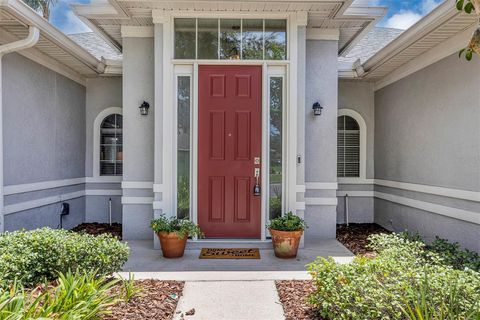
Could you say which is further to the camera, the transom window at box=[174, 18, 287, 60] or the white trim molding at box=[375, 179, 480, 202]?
the transom window at box=[174, 18, 287, 60]

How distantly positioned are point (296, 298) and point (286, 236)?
1356 mm

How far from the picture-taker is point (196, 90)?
497 centimetres

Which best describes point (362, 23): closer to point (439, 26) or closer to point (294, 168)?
point (439, 26)

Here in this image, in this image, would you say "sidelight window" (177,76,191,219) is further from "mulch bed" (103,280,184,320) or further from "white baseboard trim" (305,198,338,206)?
"white baseboard trim" (305,198,338,206)

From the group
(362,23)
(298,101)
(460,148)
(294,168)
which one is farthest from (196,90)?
(460,148)

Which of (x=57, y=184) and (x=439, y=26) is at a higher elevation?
(x=439, y=26)

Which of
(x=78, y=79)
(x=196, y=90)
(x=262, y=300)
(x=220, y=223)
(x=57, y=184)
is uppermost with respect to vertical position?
(x=78, y=79)

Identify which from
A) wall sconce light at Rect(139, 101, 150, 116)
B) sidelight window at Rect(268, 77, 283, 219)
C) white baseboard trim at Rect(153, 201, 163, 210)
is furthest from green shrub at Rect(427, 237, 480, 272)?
wall sconce light at Rect(139, 101, 150, 116)

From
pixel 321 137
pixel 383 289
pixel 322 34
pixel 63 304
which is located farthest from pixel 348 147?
pixel 63 304

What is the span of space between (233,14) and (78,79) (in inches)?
138

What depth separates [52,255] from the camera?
10.0ft

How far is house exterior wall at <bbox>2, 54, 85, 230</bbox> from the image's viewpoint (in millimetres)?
4879

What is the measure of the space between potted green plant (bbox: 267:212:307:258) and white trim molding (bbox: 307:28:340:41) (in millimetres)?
2975

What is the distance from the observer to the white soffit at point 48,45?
412cm
